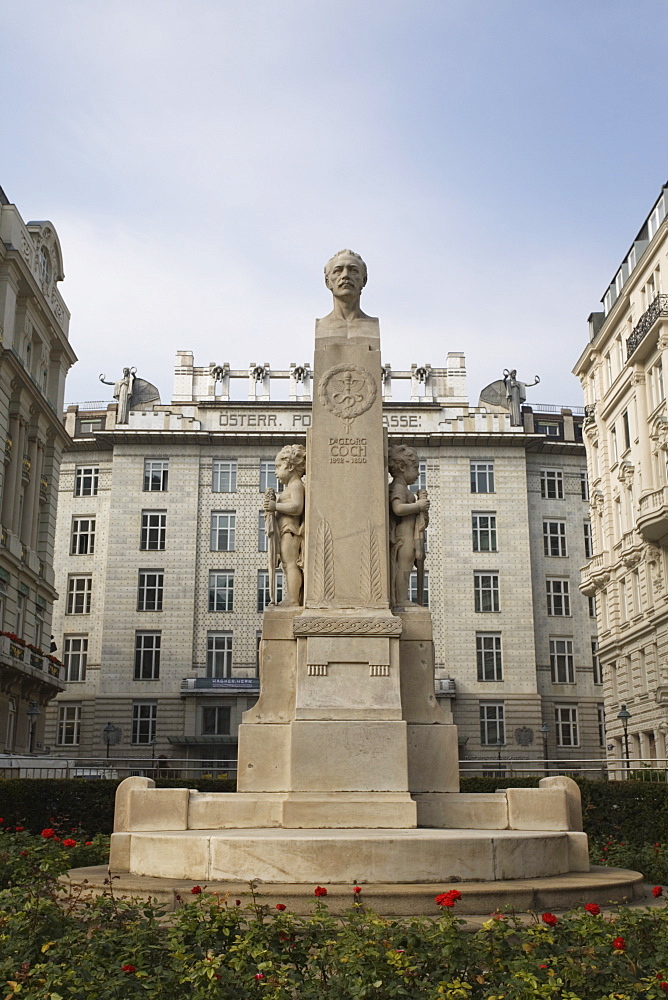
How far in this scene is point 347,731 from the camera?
11555 mm

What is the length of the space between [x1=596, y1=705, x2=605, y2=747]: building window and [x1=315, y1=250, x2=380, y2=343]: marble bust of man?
4883 cm

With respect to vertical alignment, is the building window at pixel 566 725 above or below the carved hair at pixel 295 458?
below

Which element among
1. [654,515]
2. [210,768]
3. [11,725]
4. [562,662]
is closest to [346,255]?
[210,768]

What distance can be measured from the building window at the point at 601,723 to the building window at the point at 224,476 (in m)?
25.0

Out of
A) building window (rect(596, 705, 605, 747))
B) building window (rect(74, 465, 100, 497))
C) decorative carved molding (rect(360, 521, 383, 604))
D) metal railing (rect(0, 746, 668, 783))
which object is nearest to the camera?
decorative carved molding (rect(360, 521, 383, 604))

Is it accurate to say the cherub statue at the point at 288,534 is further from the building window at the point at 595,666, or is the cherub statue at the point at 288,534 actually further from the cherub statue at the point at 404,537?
the building window at the point at 595,666

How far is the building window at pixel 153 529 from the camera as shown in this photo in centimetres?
5856

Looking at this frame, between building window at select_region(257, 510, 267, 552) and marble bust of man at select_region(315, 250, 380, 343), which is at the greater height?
building window at select_region(257, 510, 267, 552)

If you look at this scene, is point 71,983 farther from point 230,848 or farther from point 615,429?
point 615,429

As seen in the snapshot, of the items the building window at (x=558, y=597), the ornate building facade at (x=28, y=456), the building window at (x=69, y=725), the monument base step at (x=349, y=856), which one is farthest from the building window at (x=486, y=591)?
the monument base step at (x=349, y=856)

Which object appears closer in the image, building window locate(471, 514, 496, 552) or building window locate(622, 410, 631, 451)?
building window locate(622, 410, 631, 451)

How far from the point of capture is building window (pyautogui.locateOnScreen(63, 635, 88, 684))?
58.0 metres

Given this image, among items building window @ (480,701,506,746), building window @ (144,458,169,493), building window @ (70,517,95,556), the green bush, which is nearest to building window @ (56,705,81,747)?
building window @ (70,517,95,556)

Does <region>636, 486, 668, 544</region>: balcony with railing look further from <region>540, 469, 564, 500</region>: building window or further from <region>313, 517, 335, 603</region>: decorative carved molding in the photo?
<region>313, 517, 335, 603</region>: decorative carved molding
